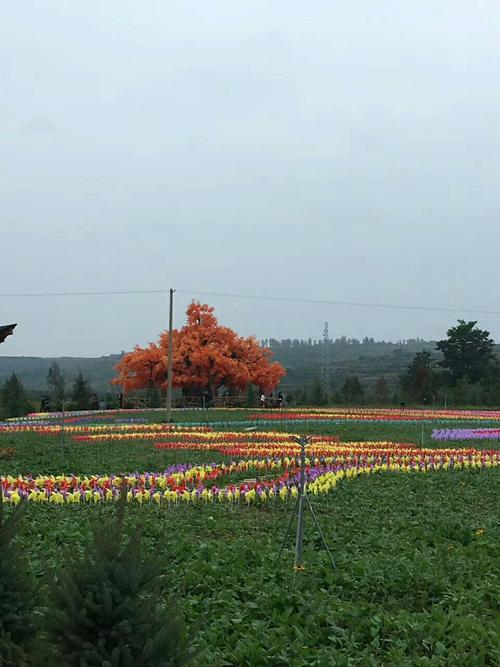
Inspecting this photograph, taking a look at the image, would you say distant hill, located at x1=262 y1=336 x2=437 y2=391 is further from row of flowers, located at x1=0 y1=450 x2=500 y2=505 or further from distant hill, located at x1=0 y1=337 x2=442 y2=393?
row of flowers, located at x1=0 y1=450 x2=500 y2=505

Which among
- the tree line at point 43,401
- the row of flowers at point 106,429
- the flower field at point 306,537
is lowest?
the flower field at point 306,537

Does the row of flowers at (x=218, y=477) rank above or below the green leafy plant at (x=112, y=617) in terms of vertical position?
below

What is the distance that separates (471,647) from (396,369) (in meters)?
87.0

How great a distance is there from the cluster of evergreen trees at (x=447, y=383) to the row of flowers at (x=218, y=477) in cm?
2105

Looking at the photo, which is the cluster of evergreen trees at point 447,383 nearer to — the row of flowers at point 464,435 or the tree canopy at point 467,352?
the tree canopy at point 467,352

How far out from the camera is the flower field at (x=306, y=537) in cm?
465

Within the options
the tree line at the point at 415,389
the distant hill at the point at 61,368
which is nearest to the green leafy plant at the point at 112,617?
the tree line at the point at 415,389

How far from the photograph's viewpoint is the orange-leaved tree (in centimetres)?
3934

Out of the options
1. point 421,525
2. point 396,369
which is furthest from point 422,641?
point 396,369

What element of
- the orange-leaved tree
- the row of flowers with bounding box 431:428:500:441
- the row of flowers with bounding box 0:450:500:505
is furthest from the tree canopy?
the row of flowers with bounding box 0:450:500:505

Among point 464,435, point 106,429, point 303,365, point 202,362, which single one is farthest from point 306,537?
point 303,365

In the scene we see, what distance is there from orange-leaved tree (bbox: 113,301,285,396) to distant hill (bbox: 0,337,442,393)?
37.3m

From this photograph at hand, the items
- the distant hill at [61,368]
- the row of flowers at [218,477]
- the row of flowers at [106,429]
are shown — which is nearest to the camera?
the row of flowers at [218,477]

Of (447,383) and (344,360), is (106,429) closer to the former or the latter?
(447,383)
